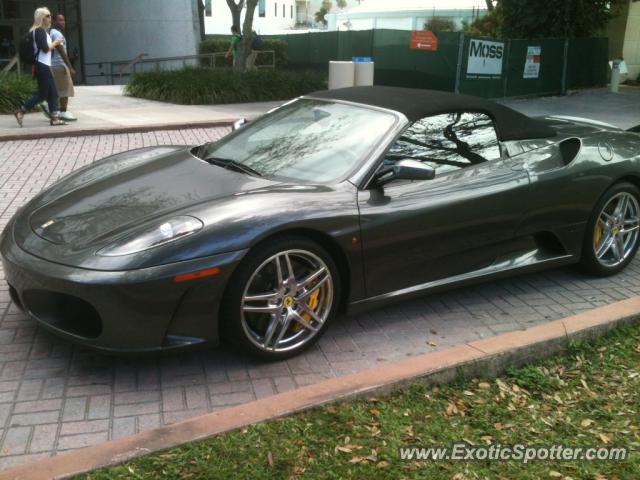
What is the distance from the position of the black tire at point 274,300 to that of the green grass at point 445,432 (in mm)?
589

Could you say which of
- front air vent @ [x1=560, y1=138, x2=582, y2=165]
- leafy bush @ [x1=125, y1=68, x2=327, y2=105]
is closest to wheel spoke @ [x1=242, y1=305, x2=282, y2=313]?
front air vent @ [x1=560, y1=138, x2=582, y2=165]

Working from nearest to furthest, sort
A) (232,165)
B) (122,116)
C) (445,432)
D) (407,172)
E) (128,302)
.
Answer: (445,432) → (128,302) → (407,172) → (232,165) → (122,116)

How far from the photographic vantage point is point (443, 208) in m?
4.29

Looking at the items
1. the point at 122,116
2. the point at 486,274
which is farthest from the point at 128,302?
the point at 122,116

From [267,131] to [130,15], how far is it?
2533cm

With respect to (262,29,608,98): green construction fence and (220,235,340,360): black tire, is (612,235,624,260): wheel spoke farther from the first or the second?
(262,29,608,98): green construction fence

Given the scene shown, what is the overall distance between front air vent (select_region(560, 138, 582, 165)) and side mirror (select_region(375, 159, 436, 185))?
1.38 m

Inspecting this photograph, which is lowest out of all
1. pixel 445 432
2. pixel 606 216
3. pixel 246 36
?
pixel 445 432

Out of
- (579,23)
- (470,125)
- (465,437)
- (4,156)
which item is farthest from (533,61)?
(465,437)

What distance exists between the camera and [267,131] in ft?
15.9

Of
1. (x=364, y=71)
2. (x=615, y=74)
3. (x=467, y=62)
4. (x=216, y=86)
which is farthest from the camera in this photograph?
(x=615, y=74)

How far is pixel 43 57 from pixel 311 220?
8.70 meters

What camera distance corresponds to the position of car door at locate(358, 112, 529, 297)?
161 inches

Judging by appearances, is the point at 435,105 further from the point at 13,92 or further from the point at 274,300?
the point at 13,92
